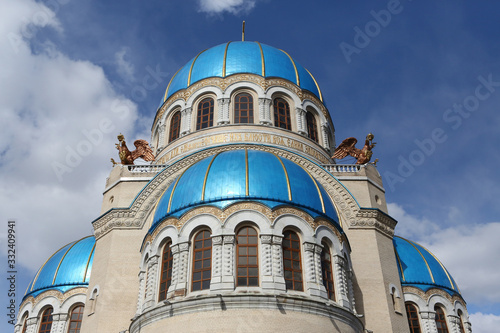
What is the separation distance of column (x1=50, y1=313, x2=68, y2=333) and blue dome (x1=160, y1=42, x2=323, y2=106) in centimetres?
1097

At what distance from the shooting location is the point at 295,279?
1373cm

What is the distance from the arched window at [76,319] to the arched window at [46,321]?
1003mm

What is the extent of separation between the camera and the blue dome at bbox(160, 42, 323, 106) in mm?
23703

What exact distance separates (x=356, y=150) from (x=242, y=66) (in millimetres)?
6611

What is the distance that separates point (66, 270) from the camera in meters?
21.8

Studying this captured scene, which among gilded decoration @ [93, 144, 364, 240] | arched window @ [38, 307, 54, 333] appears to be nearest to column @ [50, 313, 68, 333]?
arched window @ [38, 307, 54, 333]

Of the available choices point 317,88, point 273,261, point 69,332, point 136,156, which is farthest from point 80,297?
point 317,88

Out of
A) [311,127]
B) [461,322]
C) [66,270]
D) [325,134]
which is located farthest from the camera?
[325,134]

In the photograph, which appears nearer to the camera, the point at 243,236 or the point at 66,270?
the point at 243,236

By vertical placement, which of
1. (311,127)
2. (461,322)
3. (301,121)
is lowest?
(461,322)

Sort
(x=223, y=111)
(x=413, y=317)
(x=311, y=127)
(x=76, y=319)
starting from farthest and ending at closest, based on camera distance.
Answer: (x=311, y=127) < (x=223, y=111) < (x=76, y=319) < (x=413, y=317)

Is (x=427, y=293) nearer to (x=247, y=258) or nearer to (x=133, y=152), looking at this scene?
→ (x=247, y=258)

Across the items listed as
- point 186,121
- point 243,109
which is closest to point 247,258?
point 243,109

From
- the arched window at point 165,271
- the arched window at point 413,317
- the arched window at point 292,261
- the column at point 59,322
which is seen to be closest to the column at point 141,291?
the arched window at point 165,271
